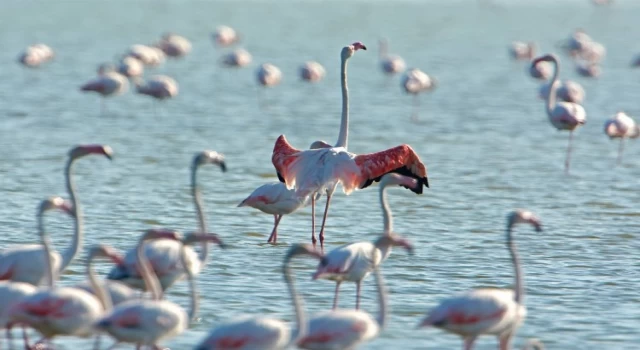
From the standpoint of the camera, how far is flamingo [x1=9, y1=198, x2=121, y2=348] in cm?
566

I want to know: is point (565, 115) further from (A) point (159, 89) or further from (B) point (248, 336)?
(B) point (248, 336)

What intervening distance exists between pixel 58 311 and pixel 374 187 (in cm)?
800

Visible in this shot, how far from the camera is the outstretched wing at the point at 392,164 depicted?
9.21 m

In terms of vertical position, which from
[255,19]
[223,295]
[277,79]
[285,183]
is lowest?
[223,295]

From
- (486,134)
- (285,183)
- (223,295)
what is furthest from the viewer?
(486,134)

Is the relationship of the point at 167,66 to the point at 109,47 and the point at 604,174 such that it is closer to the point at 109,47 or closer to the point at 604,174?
the point at 109,47

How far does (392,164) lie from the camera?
9.21 m

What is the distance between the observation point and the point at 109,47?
1442 inches

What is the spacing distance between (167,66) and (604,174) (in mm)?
16530

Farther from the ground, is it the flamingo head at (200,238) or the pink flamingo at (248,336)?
the flamingo head at (200,238)

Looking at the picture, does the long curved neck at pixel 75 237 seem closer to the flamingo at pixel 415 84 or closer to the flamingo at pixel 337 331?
the flamingo at pixel 337 331

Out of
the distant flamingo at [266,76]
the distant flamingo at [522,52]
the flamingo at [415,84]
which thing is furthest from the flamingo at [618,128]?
the distant flamingo at [522,52]

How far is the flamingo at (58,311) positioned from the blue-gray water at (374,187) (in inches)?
47.0

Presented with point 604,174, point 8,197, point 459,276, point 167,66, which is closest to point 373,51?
point 167,66
